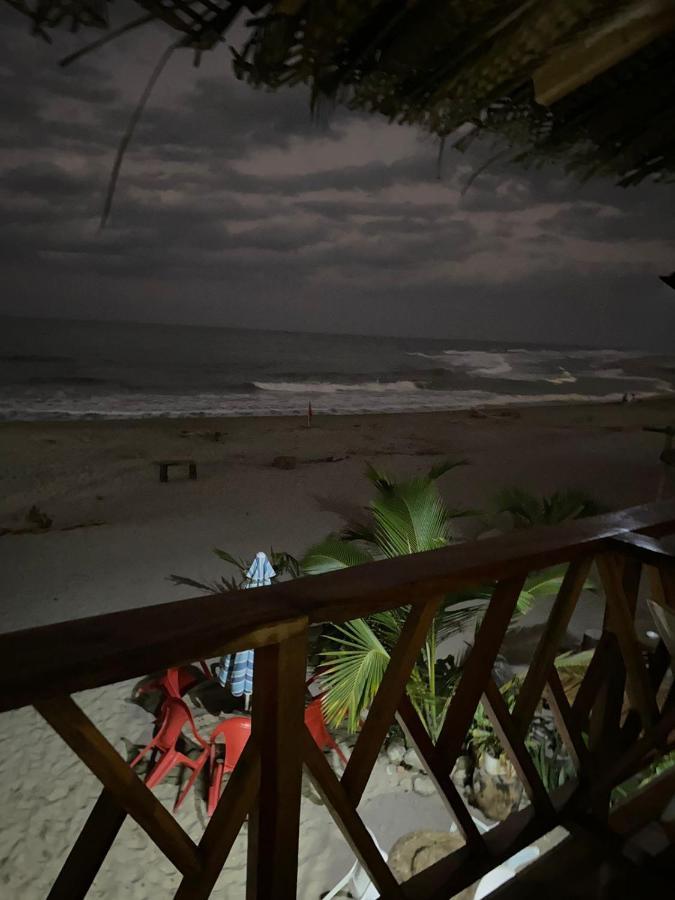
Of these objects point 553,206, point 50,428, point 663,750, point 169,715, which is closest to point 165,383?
point 50,428

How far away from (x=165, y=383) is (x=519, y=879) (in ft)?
78.6

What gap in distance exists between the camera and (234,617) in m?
0.80

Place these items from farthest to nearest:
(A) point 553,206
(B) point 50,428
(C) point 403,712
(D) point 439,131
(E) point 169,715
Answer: (A) point 553,206 → (B) point 50,428 → (E) point 169,715 → (D) point 439,131 → (C) point 403,712

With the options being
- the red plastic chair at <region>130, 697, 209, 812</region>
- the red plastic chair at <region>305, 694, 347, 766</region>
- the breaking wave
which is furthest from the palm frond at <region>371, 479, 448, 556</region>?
the breaking wave

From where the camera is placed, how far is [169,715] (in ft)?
10.2

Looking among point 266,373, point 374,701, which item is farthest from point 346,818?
point 266,373

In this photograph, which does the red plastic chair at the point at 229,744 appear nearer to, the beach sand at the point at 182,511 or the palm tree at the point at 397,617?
the beach sand at the point at 182,511

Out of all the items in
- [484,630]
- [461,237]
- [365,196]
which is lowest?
[484,630]

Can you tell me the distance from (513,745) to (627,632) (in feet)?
1.44

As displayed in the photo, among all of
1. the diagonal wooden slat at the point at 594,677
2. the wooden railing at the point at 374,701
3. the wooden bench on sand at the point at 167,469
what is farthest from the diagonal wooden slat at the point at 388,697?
the wooden bench on sand at the point at 167,469

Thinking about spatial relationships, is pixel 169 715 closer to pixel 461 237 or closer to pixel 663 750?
pixel 663 750

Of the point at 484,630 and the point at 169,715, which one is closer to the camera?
the point at 484,630

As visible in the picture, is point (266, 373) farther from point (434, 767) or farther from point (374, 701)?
point (374, 701)

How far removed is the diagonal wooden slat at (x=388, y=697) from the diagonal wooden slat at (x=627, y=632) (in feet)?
1.94
